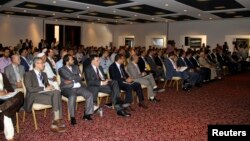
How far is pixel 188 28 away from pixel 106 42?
8.52 m

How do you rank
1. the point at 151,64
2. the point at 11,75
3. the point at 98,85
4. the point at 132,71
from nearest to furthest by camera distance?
1. the point at 11,75
2. the point at 98,85
3. the point at 132,71
4. the point at 151,64

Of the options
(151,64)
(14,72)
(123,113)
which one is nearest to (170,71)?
(151,64)

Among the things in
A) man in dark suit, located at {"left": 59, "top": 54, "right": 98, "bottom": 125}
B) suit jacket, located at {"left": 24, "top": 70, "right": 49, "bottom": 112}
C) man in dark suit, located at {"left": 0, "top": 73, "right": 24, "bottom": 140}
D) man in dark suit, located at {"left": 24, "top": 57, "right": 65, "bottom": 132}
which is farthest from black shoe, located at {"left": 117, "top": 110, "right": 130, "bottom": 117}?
man in dark suit, located at {"left": 0, "top": 73, "right": 24, "bottom": 140}

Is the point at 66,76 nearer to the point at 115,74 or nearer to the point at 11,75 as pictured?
the point at 11,75

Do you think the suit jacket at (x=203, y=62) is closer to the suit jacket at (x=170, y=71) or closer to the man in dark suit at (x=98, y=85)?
the suit jacket at (x=170, y=71)

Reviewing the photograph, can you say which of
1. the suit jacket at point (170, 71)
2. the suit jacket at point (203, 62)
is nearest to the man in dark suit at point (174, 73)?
the suit jacket at point (170, 71)

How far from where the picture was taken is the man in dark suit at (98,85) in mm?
5734

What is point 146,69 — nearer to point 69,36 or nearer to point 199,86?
point 199,86

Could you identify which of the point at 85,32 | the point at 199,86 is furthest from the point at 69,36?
the point at 199,86

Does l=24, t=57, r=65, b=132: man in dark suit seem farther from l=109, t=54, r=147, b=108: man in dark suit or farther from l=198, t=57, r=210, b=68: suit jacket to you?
l=198, t=57, r=210, b=68: suit jacket

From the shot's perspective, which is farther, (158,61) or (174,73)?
(158,61)

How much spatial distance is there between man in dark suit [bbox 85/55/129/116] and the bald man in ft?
4.68

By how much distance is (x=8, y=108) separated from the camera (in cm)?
409

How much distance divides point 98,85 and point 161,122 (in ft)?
5.07
